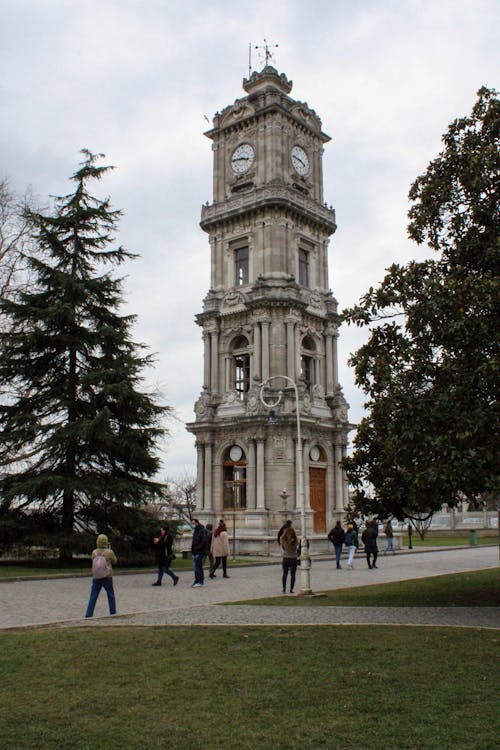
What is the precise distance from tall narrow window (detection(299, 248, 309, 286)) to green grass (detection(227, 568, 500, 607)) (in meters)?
27.6

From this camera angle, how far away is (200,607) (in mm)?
15688

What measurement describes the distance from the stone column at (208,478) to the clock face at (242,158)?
18.4m

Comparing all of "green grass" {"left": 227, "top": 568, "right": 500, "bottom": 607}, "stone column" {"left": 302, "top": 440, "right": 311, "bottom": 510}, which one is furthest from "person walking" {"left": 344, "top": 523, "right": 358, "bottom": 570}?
"stone column" {"left": 302, "top": 440, "right": 311, "bottom": 510}

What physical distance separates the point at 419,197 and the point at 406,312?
3338 millimetres

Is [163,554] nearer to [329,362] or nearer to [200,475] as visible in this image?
[200,475]

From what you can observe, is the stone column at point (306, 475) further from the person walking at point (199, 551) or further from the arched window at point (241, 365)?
the person walking at point (199, 551)

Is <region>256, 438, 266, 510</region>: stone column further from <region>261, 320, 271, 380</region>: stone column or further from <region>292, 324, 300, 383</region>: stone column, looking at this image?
<region>292, 324, 300, 383</region>: stone column

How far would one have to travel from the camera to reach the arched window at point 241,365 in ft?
147

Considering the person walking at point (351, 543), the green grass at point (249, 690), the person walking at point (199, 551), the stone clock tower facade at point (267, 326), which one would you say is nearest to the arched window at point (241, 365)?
the stone clock tower facade at point (267, 326)

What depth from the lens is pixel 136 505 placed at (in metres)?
28.4

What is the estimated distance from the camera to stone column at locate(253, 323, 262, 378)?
139ft

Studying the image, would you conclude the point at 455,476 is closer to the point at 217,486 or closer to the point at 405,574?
the point at 405,574

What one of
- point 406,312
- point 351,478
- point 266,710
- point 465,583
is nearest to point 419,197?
point 406,312

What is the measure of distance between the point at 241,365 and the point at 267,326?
15.6 ft
